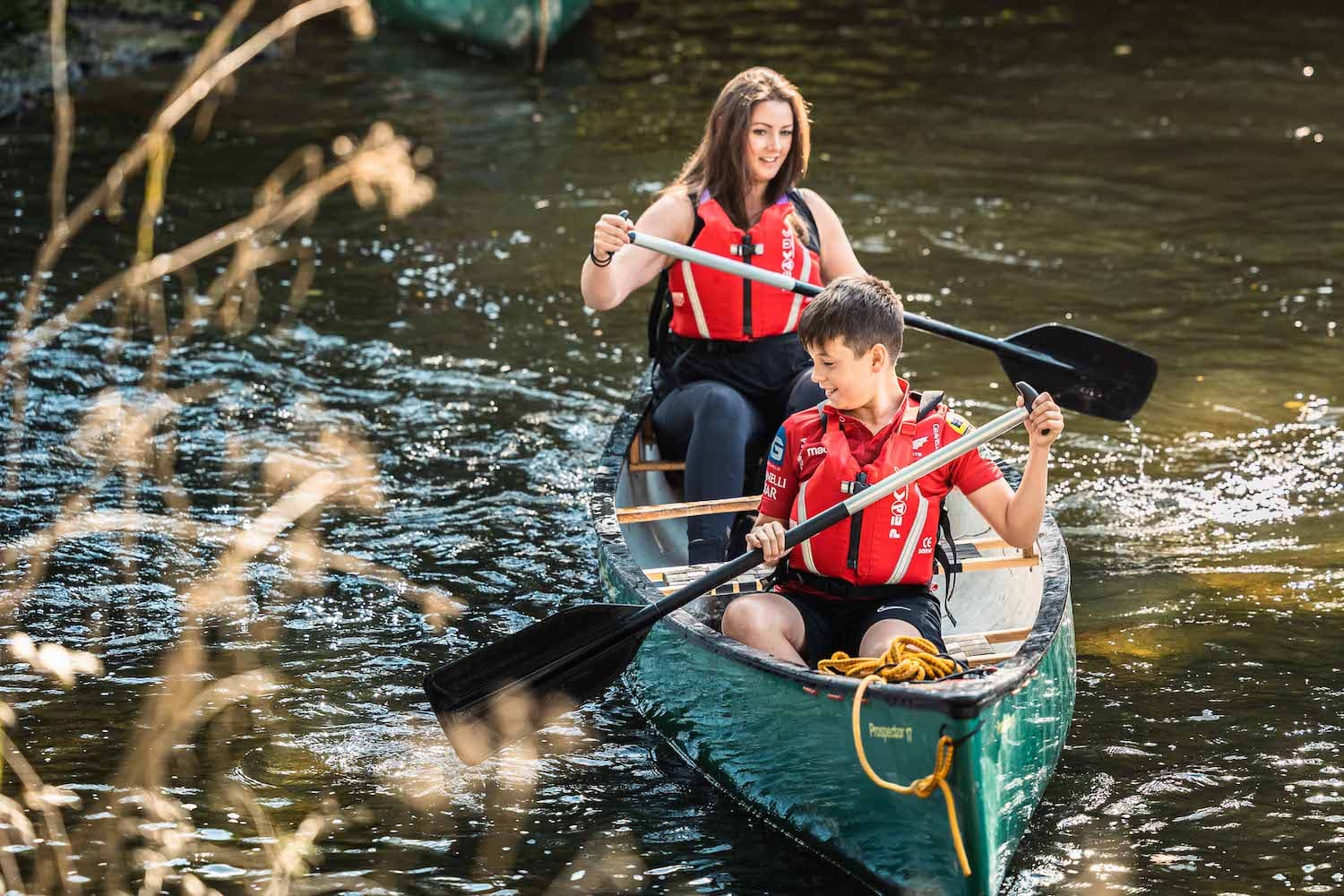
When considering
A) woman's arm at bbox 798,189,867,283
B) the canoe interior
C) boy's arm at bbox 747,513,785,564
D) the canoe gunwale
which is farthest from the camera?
woman's arm at bbox 798,189,867,283

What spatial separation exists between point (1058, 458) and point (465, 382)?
2308 mm

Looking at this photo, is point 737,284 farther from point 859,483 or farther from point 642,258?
point 859,483

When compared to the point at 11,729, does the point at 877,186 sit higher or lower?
higher

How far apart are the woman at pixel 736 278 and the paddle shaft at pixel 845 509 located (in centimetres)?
85

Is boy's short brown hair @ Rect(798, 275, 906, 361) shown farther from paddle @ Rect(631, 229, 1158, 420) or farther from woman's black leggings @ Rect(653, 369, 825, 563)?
paddle @ Rect(631, 229, 1158, 420)

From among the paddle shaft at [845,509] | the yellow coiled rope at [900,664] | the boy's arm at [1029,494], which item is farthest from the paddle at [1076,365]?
the yellow coiled rope at [900,664]

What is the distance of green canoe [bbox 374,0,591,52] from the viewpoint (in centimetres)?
1210

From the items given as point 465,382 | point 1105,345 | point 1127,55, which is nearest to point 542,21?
point 1127,55

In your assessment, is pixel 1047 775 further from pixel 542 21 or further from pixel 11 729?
pixel 542 21

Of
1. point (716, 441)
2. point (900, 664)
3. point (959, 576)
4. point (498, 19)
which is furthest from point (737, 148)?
point (498, 19)

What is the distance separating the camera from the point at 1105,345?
15.5ft

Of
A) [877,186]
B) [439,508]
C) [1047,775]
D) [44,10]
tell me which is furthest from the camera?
[44,10]

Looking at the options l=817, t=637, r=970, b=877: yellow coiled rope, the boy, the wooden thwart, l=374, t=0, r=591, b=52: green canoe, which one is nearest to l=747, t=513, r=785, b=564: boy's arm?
the boy

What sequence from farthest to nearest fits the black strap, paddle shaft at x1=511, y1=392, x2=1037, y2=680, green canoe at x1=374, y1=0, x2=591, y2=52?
1. green canoe at x1=374, y1=0, x2=591, y2=52
2. the black strap
3. paddle shaft at x1=511, y1=392, x2=1037, y2=680
